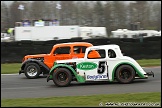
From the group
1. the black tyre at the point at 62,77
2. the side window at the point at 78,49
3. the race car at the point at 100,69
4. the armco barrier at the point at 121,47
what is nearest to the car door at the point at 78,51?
the side window at the point at 78,49

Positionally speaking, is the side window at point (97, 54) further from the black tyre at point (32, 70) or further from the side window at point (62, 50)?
the black tyre at point (32, 70)

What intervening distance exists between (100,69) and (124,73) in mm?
877

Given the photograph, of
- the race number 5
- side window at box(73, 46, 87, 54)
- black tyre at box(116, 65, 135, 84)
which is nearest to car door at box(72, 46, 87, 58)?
side window at box(73, 46, 87, 54)

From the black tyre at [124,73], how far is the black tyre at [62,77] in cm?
175

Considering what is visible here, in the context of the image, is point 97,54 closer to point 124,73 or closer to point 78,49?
point 124,73

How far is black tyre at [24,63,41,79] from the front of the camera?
555 inches

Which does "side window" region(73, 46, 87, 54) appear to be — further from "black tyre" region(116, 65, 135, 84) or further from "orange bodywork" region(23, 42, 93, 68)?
"black tyre" region(116, 65, 135, 84)

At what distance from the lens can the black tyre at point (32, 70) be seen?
46.3 ft

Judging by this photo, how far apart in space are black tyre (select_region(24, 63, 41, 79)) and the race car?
10.4 feet

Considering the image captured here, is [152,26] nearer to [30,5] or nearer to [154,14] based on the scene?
[154,14]

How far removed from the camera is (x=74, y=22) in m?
81.0

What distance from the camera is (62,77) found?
11.1 m

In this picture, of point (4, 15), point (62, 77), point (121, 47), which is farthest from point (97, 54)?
point (4, 15)

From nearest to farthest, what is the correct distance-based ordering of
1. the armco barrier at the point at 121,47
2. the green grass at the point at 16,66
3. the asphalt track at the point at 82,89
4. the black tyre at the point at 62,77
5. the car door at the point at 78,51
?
the asphalt track at the point at 82,89, the black tyre at the point at 62,77, the car door at the point at 78,51, the green grass at the point at 16,66, the armco barrier at the point at 121,47
